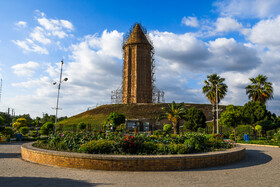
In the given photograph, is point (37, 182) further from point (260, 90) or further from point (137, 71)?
point (137, 71)

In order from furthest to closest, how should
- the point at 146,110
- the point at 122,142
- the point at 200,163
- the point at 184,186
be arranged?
1. the point at 146,110
2. the point at 122,142
3. the point at 200,163
4. the point at 184,186

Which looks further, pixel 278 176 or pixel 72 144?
pixel 72 144

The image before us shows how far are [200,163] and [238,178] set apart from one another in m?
1.84

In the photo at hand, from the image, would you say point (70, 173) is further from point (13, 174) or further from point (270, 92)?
point (270, 92)

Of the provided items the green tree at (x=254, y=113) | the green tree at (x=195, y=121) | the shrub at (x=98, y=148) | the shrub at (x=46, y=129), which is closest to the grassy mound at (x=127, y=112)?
the green tree at (x=195, y=121)

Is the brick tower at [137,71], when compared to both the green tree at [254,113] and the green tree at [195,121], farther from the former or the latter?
the green tree at [254,113]

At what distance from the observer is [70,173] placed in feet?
25.6

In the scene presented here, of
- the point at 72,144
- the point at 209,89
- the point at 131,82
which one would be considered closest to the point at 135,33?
the point at 131,82


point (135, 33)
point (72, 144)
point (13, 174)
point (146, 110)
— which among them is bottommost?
point (13, 174)

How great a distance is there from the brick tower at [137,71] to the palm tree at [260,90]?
134ft

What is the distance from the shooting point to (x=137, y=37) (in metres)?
77.5

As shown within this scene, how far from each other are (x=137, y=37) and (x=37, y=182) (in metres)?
74.8

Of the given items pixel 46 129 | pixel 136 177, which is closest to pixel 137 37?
pixel 46 129

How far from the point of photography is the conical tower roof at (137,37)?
76.4 m
